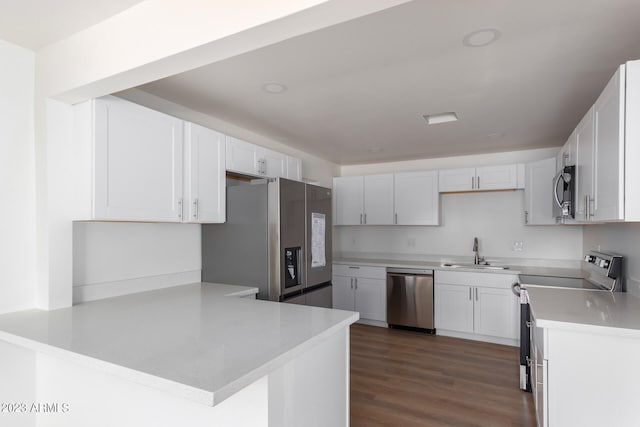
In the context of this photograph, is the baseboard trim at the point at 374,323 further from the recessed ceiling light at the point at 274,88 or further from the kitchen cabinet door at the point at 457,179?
the recessed ceiling light at the point at 274,88

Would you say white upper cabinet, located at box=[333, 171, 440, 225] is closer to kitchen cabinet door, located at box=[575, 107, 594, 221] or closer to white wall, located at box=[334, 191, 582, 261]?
white wall, located at box=[334, 191, 582, 261]

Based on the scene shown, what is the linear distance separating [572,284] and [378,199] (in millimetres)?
2458

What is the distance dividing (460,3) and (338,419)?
2.09 metres

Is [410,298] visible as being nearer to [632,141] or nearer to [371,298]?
[371,298]

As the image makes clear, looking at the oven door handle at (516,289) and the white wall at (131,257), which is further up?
the white wall at (131,257)

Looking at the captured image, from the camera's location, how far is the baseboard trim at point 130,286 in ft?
7.26

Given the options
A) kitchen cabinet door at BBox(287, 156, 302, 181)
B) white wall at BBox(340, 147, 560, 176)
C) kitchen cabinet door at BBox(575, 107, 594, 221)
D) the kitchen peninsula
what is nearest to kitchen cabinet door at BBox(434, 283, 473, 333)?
white wall at BBox(340, 147, 560, 176)

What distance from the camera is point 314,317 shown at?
1792 mm

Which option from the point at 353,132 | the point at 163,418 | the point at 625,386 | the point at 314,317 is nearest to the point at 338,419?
the point at 314,317

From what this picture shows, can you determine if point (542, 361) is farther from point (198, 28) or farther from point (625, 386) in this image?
point (198, 28)

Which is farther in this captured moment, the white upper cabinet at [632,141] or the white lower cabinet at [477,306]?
the white lower cabinet at [477,306]

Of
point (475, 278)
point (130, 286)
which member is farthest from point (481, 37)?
point (475, 278)

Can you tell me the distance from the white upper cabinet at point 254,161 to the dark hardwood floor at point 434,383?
6.51ft

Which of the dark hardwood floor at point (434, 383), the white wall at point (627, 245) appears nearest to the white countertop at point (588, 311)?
the white wall at point (627, 245)
